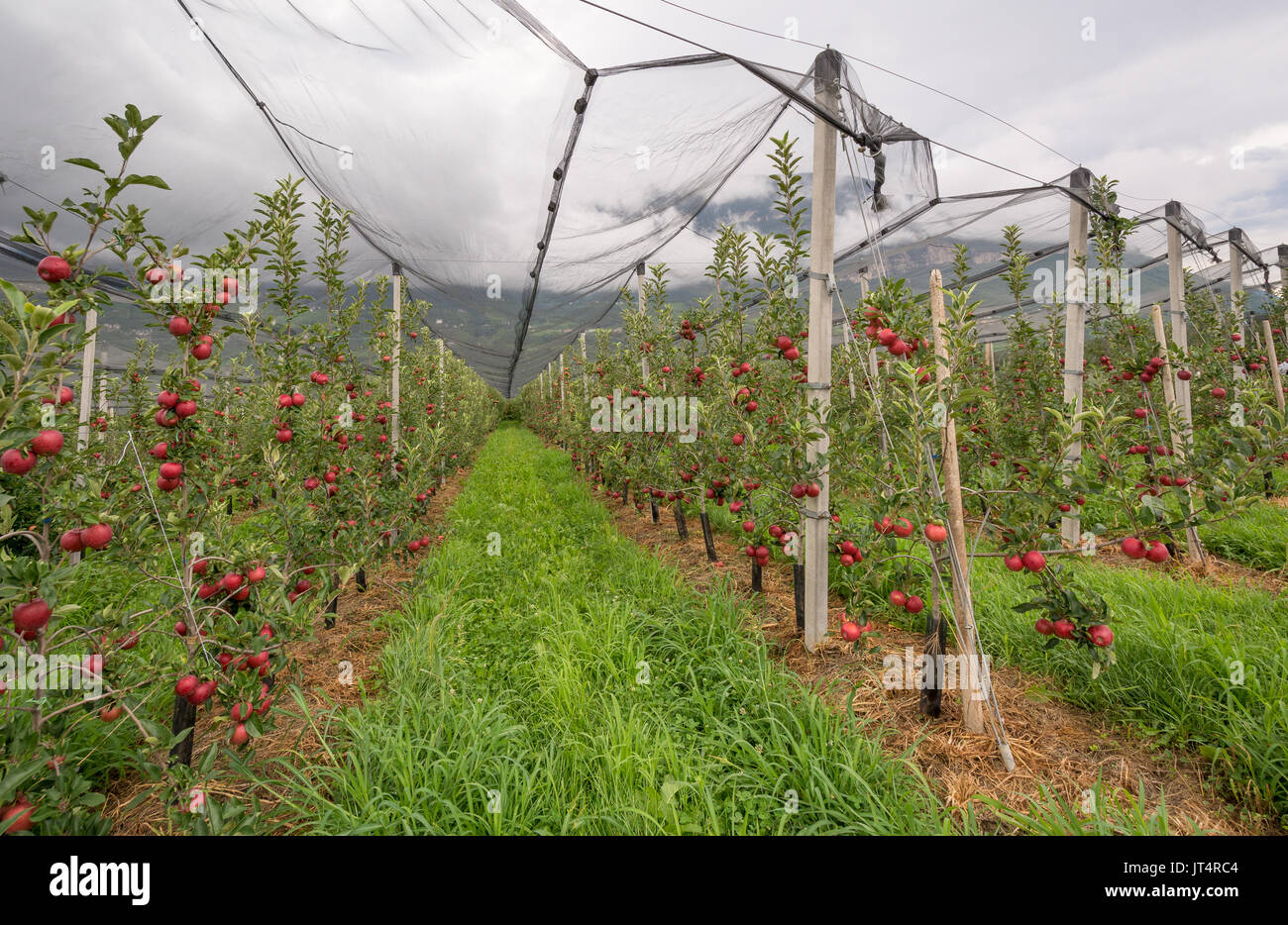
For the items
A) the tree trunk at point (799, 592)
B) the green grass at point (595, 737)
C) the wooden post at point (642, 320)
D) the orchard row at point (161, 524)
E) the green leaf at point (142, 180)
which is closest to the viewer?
the orchard row at point (161, 524)

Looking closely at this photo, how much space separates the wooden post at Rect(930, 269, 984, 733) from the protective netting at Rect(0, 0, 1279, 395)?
434 millimetres

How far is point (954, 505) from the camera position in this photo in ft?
6.29

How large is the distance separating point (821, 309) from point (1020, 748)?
2066mm

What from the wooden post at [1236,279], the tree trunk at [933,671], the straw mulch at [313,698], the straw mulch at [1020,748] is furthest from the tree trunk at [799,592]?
the wooden post at [1236,279]

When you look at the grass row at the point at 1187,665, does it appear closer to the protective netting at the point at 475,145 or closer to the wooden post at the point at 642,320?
the protective netting at the point at 475,145

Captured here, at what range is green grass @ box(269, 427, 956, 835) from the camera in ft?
5.37

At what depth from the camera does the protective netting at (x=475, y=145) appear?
8.15 ft

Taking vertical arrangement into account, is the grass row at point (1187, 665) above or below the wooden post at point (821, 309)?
below

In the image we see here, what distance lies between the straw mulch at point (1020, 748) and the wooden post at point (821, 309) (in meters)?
0.30

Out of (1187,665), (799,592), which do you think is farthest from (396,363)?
(1187,665)

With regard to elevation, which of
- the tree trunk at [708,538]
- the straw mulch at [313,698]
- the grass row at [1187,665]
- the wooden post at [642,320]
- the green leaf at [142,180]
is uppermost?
the wooden post at [642,320]

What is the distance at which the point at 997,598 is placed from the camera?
2965 mm

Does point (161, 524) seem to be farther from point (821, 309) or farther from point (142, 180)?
point (821, 309)
